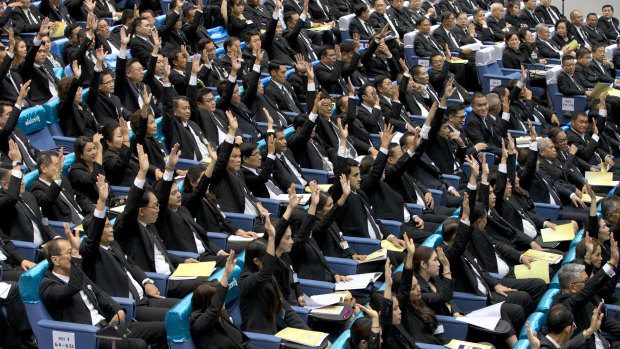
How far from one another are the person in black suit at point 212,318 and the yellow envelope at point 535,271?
88.2 inches

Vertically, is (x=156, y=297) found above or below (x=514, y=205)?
above

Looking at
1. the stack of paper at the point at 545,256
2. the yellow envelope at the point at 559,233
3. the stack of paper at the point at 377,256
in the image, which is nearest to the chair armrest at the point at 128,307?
the stack of paper at the point at 377,256

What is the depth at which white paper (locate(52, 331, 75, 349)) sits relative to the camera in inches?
151

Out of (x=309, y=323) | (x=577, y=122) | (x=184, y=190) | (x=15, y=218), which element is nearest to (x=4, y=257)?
(x=15, y=218)

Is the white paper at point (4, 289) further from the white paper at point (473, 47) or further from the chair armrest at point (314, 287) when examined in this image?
the white paper at point (473, 47)

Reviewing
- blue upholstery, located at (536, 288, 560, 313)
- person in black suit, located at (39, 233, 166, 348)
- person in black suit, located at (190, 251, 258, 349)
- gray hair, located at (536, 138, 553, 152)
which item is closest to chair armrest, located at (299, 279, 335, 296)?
person in black suit, located at (190, 251, 258, 349)

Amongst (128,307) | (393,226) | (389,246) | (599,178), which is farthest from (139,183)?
(599,178)

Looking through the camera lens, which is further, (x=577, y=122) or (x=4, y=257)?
(x=577, y=122)

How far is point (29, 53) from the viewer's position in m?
6.32

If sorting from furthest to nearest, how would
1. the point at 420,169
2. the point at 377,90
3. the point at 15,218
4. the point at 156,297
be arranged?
the point at 377,90, the point at 420,169, the point at 15,218, the point at 156,297

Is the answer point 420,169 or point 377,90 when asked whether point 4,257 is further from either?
point 377,90

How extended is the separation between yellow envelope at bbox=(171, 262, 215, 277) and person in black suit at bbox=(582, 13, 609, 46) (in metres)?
8.02

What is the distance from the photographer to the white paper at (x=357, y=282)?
489 centimetres

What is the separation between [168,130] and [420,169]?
1.94 m
